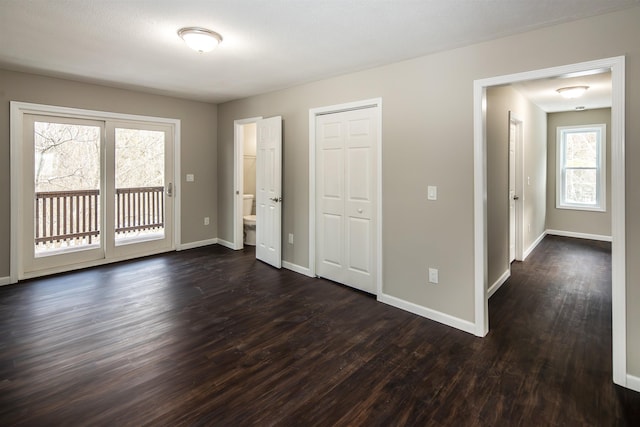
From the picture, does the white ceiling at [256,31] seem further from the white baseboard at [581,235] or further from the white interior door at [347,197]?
the white baseboard at [581,235]

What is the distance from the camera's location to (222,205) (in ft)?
19.5

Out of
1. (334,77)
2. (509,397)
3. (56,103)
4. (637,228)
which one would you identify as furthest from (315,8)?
(56,103)

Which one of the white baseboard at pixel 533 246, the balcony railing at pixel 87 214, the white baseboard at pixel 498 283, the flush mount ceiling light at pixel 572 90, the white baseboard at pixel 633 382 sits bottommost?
the white baseboard at pixel 633 382

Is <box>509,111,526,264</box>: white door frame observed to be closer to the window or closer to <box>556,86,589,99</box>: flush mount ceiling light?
<box>556,86,589,99</box>: flush mount ceiling light

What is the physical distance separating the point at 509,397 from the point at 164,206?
5092 millimetres

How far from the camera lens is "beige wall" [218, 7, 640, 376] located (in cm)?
214

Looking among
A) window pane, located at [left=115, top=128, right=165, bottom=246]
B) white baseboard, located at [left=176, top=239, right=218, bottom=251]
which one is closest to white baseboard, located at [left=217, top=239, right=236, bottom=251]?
white baseboard, located at [left=176, top=239, right=218, bottom=251]

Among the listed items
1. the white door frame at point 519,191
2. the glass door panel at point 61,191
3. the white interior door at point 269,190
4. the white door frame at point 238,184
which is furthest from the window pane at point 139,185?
the white door frame at point 519,191

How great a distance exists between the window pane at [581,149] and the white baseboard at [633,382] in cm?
583

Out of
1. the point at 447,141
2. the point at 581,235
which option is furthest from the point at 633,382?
the point at 581,235

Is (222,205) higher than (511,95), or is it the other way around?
(511,95)

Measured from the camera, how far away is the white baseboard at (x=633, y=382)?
83.4 inches

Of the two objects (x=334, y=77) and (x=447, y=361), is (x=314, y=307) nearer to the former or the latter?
(x=447, y=361)

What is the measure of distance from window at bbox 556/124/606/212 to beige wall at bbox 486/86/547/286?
160 centimetres
